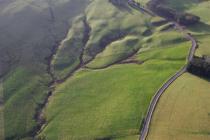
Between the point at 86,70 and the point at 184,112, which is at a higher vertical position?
the point at 184,112

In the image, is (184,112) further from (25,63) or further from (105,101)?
(25,63)

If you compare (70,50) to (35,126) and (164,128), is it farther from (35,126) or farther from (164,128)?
(164,128)

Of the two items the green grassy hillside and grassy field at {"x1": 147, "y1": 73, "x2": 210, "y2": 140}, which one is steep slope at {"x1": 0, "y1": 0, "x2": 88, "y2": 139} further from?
grassy field at {"x1": 147, "y1": 73, "x2": 210, "y2": 140}

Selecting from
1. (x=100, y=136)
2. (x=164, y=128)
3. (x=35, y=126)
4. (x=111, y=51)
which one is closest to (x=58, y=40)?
(x=111, y=51)

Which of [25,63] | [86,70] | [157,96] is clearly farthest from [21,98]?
[157,96]

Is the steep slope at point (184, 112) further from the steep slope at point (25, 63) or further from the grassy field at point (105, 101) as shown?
the steep slope at point (25, 63)

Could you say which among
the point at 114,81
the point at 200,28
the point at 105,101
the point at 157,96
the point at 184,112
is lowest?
the point at 105,101

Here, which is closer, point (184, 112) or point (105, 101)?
point (184, 112)

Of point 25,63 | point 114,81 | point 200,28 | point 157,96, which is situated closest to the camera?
point 157,96

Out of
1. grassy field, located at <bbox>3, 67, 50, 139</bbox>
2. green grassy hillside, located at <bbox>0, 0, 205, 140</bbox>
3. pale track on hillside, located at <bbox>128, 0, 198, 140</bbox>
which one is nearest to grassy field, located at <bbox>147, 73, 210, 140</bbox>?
pale track on hillside, located at <bbox>128, 0, 198, 140</bbox>
